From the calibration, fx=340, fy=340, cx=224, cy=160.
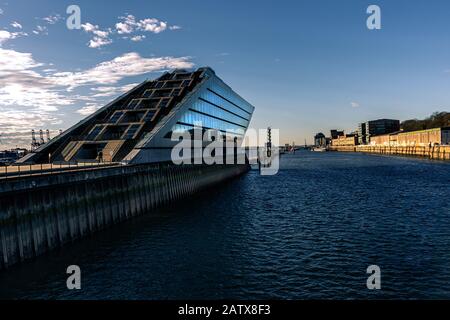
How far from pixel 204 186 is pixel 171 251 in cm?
4309

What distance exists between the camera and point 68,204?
31625 mm

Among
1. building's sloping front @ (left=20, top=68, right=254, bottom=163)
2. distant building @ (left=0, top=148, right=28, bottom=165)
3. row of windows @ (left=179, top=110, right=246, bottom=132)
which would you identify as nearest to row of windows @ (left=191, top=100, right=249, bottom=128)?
building's sloping front @ (left=20, top=68, right=254, bottom=163)

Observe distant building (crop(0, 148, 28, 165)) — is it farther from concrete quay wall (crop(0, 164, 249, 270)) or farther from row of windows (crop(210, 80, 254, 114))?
row of windows (crop(210, 80, 254, 114))

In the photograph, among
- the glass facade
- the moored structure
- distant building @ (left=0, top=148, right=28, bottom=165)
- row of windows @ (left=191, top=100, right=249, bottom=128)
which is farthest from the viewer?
row of windows @ (left=191, top=100, right=249, bottom=128)

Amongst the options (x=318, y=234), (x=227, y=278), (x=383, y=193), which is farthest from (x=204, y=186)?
(x=227, y=278)

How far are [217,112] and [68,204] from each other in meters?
72.8

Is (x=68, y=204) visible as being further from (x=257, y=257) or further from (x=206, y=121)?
(x=206, y=121)

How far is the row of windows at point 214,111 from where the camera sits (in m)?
83.1

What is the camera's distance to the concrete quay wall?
998 inches

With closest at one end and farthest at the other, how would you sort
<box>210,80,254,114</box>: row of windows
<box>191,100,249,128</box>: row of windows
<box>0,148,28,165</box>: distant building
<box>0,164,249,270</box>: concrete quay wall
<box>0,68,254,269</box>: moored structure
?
<box>0,164,249,270</box>: concrete quay wall
<box>0,68,254,269</box>: moored structure
<box>0,148,28,165</box>: distant building
<box>191,100,249,128</box>: row of windows
<box>210,80,254,114</box>: row of windows
